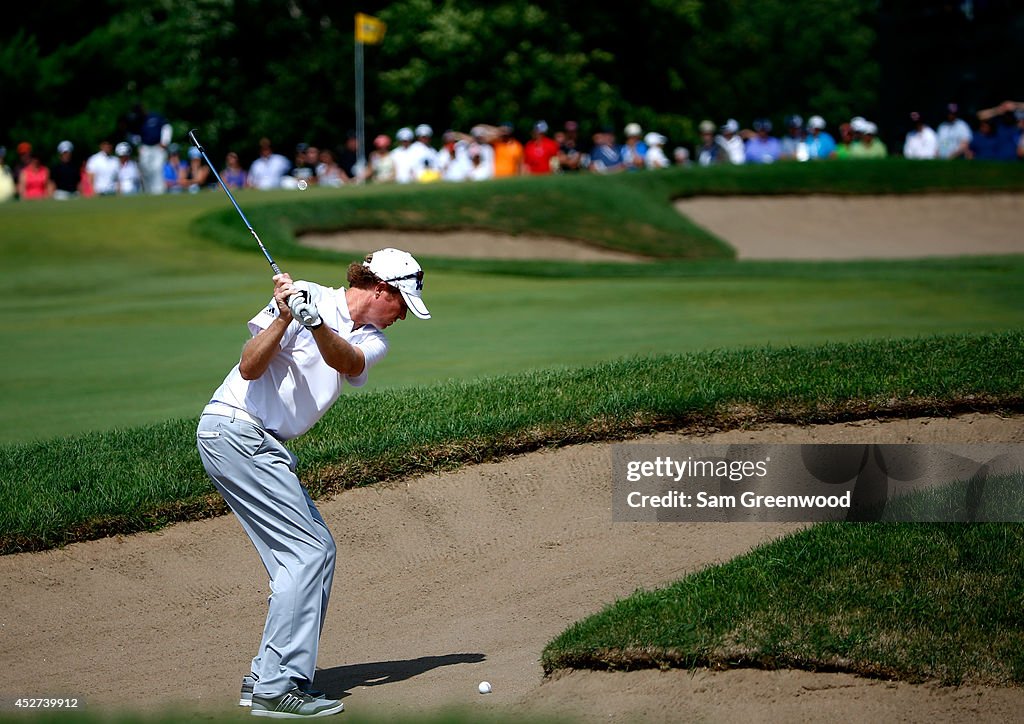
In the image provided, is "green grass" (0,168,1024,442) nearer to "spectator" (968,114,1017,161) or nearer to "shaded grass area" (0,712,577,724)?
"spectator" (968,114,1017,161)

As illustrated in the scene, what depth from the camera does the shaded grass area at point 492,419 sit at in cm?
944

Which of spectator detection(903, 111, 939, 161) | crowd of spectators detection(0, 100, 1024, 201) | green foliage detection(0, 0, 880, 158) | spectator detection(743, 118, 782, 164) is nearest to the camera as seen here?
crowd of spectators detection(0, 100, 1024, 201)

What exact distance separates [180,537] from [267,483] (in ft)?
8.77

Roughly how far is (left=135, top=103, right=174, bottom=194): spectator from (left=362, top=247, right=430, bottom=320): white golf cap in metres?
26.3

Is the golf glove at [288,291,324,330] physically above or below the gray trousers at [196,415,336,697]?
above

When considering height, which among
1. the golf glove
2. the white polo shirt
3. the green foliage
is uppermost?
the green foliage

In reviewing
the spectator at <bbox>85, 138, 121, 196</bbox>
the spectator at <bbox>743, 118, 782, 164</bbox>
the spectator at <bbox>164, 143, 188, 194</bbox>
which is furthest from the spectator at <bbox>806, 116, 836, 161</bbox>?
the spectator at <bbox>85, 138, 121, 196</bbox>

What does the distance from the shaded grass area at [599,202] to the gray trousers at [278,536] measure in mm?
17388

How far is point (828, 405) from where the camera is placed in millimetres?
10461

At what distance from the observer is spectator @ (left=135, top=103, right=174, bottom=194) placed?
32.1 m

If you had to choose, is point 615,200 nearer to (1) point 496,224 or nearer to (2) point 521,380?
(1) point 496,224

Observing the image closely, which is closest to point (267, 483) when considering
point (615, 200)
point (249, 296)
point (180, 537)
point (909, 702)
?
point (180, 537)

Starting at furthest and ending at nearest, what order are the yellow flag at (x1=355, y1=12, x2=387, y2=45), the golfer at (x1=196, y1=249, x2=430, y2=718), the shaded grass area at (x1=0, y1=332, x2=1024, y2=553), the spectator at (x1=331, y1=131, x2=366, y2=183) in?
the yellow flag at (x1=355, y1=12, x2=387, y2=45) → the spectator at (x1=331, y1=131, x2=366, y2=183) → the shaded grass area at (x1=0, y1=332, x2=1024, y2=553) → the golfer at (x1=196, y1=249, x2=430, y2=718)

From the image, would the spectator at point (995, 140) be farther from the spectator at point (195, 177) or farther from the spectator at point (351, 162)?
the spectator at point (195, 177)
